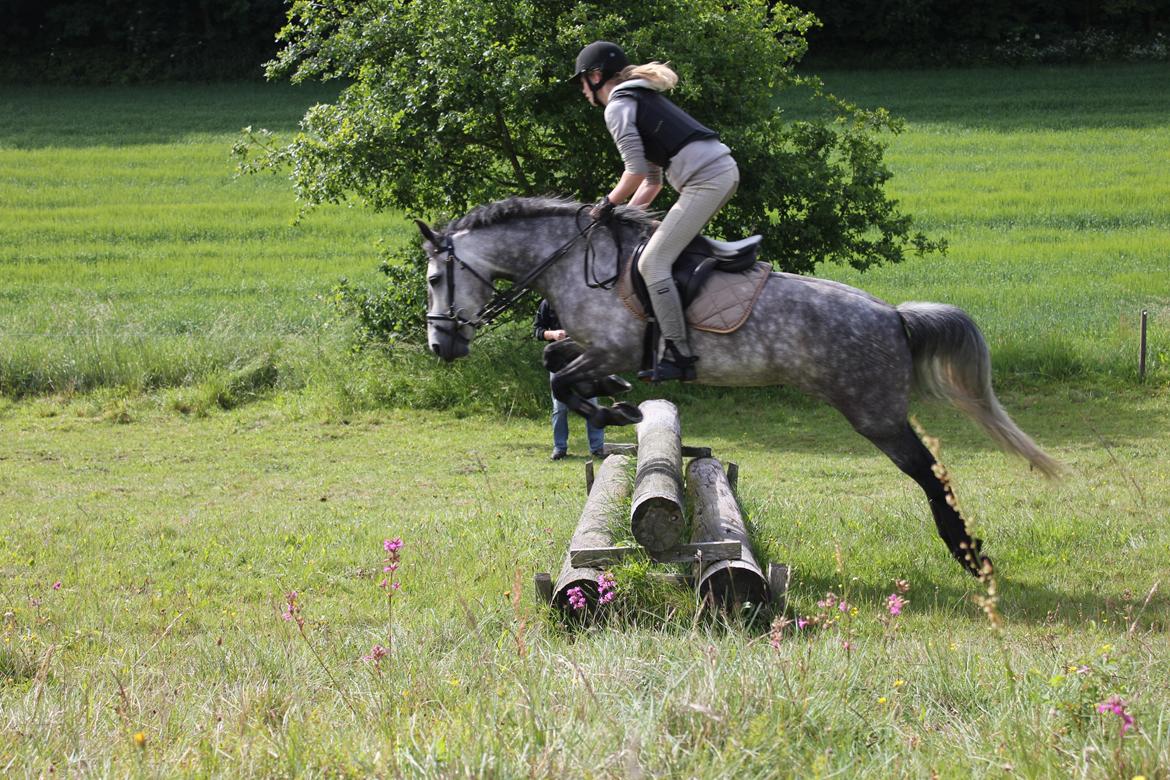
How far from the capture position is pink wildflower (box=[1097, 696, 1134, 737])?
11.9ft

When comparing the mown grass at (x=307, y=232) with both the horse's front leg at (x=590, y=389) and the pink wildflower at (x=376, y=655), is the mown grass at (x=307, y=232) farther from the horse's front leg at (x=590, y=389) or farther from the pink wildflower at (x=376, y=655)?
the pink wildflower at (x=376, y=655)

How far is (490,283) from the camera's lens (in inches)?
343

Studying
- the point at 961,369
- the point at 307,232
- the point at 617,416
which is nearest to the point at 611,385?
the point at 617,416

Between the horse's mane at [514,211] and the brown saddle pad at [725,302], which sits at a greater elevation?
the horse's mane at [514,211]

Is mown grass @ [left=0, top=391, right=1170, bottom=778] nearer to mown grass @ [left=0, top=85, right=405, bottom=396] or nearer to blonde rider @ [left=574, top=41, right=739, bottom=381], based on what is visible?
mown grass @ [left=0, top=85, right=405, bottom=396]

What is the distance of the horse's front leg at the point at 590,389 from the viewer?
823 cm

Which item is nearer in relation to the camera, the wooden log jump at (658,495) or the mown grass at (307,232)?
the wooden log jump at (658,495)

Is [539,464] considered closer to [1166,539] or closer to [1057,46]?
[1166,539]

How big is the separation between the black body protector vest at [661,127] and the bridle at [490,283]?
0.67m

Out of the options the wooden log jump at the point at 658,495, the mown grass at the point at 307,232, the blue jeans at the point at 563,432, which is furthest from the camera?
the mown grass at the point at 307,232

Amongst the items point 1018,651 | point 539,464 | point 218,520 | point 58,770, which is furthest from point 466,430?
point 58,770

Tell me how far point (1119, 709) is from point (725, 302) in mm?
4618

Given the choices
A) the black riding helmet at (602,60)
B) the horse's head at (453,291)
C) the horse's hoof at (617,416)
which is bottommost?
the horse's hoof at (617,416)

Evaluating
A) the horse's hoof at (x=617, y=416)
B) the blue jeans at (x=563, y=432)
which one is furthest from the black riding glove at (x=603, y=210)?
the blue jeans at (x=563, y=432)
